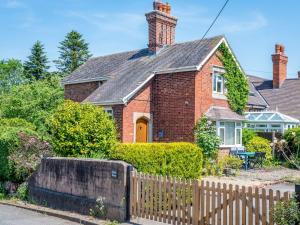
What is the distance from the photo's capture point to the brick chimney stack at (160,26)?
26672 mm

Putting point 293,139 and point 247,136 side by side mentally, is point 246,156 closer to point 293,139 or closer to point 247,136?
point 247,136

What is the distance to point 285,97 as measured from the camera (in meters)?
40.0

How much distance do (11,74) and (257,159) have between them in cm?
3852

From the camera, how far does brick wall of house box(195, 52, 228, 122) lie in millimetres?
21758

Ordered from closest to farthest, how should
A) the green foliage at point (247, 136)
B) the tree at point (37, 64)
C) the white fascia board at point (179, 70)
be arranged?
1. the white fascia board at point (179, 70)
2. the green foliage at point (247, 136)
3. the tree at point (37, 64)

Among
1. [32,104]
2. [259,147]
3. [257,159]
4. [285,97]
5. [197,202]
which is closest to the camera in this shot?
[197,202]

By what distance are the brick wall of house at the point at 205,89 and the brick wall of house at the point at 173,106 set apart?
28 centimetres

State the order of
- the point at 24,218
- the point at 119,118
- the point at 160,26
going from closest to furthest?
the point at 24,218 < the point at 119,118 < the point at 160,26

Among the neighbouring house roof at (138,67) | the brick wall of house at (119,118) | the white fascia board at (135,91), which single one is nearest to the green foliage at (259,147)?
the neighbouring house roof at (138,67)

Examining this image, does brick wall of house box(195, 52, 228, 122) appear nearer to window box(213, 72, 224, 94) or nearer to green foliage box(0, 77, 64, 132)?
window box(213, 72, 224, 94)

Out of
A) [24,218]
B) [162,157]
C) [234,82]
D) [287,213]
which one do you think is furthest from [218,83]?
[287,213]

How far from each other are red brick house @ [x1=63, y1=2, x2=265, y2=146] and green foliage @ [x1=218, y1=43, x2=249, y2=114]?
382 millimetres

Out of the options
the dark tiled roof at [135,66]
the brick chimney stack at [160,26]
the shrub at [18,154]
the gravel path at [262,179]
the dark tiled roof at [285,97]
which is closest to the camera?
the shrub at [18,154]

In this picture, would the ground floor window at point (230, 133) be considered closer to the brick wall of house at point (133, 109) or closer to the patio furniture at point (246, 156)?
the patio furniture at point (246, 156)
